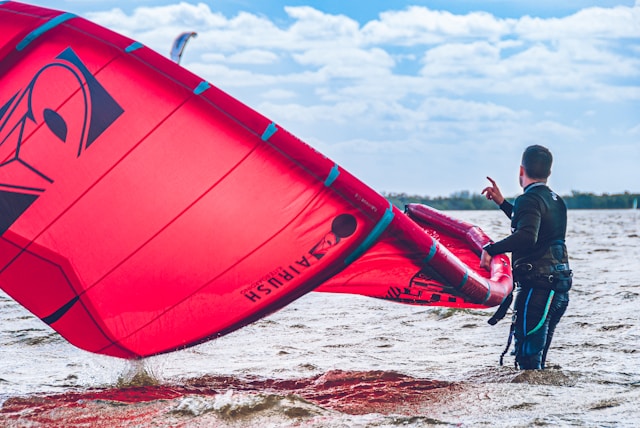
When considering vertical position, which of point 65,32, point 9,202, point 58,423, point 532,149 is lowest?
point 58,423

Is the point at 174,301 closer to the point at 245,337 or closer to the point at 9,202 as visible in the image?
the point at 9,202

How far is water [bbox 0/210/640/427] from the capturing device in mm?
4520

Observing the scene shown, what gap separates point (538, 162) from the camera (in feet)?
18.0

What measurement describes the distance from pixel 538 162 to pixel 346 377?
1988mm

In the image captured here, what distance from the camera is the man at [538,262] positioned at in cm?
540

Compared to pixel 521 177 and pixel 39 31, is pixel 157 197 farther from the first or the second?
pixel 521 177

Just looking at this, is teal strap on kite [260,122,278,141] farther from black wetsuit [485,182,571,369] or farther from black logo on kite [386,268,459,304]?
black wetsuit [485,182,571,369]

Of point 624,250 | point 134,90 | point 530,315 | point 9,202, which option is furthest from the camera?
point 624,250

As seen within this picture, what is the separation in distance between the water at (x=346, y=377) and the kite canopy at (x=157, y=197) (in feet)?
2.11

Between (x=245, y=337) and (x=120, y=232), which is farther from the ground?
(x=120, y=232)

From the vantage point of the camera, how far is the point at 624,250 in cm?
1627

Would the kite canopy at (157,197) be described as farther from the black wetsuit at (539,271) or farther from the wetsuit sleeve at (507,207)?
the wetsuit sleeve at (507,207)

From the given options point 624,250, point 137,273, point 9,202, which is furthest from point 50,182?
point 624,250

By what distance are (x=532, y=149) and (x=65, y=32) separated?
3074mm
